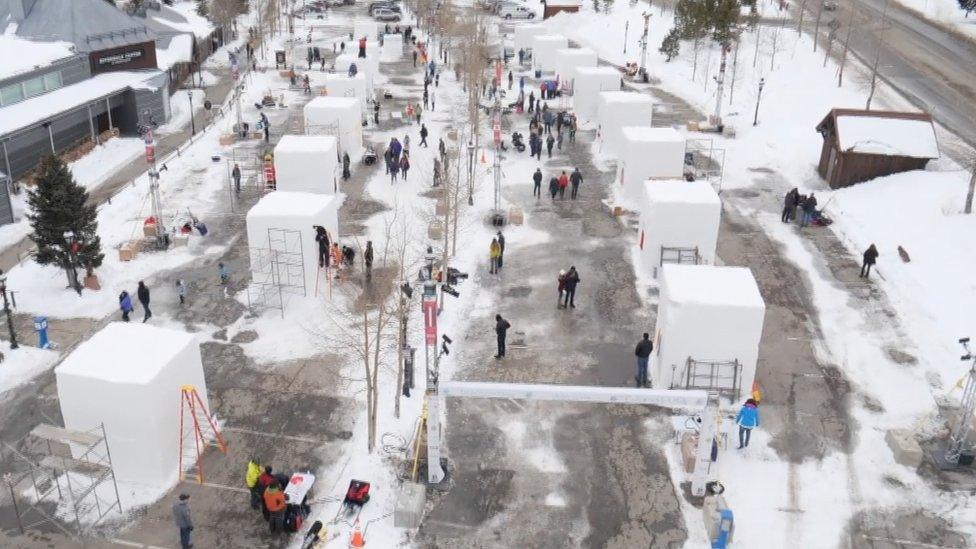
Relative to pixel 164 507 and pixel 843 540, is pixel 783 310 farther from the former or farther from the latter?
pixel 164 507

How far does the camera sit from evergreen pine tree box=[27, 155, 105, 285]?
2281 cm

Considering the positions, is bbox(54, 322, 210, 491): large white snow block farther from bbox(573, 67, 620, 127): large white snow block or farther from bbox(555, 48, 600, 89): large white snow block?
bbox(555, 48, 600, 89): large white snow block

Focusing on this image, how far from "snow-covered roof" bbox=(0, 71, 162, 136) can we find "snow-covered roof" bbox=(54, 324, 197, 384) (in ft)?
62.4

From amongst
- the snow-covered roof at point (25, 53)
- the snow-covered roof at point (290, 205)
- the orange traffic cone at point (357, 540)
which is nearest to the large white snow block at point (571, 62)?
the snow-covered roof at point (25, 53)

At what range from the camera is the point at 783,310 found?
2305 cm

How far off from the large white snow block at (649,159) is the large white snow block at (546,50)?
2488 cm

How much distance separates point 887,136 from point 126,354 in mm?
28091

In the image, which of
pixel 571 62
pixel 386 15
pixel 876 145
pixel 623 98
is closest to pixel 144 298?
pixel 623 98

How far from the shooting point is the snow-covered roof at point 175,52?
46.8 m

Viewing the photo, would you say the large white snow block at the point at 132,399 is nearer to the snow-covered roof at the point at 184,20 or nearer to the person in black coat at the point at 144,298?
the person in black coat at the point at 144,298

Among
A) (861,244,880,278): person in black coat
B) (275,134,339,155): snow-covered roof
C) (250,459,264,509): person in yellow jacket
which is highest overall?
(275,134,339,155): snow-covered roof

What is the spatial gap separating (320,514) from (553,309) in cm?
1003

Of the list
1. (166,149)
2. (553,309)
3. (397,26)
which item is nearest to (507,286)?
(553,309)

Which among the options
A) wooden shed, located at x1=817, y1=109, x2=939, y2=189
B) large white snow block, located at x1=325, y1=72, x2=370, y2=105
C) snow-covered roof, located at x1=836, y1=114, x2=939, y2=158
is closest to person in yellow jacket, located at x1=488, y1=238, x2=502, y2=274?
wooden shed, located at x1=817, y1=109, x2=939, y2=189
